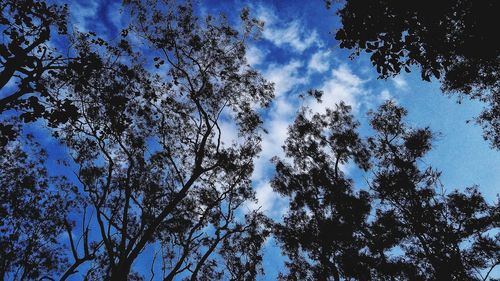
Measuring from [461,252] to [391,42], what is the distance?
16728 mm

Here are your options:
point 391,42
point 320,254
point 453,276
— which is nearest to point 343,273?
point 320,254

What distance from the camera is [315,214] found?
23.0 metres

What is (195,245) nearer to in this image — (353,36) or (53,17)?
(53,17)

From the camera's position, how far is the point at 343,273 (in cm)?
2072

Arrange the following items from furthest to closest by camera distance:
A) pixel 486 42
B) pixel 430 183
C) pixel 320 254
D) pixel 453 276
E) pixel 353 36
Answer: pixel 320 254 → pixel 430 183 → pixel 453 276 → pixel 486 42 → pixel 353 36

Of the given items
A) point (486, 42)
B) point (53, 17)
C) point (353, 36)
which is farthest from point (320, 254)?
point (53, 17)

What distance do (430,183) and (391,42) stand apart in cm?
1631

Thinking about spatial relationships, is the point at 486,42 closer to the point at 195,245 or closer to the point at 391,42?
the point at 391,42

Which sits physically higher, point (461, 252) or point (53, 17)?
point (53, 17)

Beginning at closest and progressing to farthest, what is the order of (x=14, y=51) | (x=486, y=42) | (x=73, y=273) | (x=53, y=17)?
1. (x=14, y=51)
2. (x=486, y=42)
3. (x=53, y=17)
4. (x=73, y=273)

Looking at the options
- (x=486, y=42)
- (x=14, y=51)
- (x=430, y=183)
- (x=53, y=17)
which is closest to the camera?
(x=14, y=51)

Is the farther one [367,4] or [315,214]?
[315,214]

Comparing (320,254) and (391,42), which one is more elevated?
(320,254)

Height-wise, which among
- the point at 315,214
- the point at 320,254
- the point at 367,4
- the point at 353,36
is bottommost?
the point at 353,36
